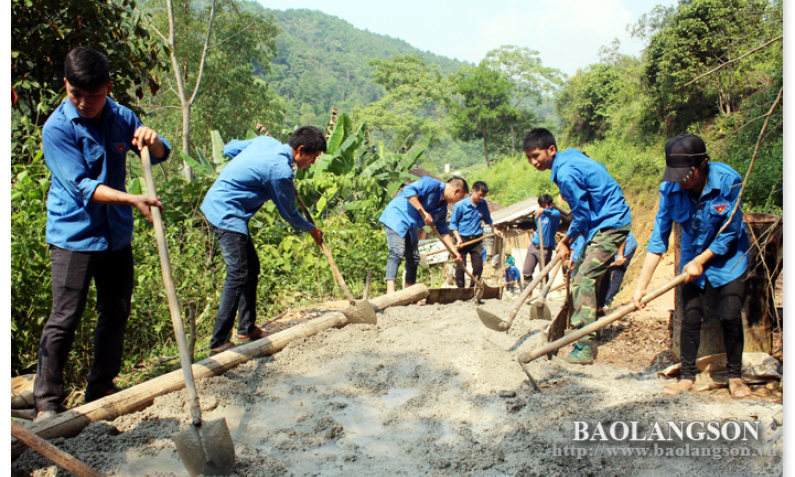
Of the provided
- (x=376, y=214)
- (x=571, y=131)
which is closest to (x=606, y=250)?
(x=376, y=214)

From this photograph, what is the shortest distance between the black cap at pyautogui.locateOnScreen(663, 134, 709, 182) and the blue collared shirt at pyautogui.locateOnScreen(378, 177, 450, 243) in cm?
324

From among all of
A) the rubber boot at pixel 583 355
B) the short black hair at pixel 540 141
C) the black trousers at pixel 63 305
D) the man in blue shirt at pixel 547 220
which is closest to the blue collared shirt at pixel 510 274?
the man in blue shirt at pixel 547 220

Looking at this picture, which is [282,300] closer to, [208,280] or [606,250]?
[208,280]

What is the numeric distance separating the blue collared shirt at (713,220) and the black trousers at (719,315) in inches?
2.9

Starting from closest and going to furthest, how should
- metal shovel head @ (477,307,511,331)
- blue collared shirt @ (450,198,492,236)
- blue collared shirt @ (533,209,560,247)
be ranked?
metal shovel head @ (477,307,511,331), blue collared shirt @ (533,209,560,247), blue collared shirt @ (450,198,492,236)

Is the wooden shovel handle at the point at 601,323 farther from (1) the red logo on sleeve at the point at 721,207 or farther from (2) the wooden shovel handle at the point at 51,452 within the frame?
(2) the wooden shovel handle at the point at 51,452

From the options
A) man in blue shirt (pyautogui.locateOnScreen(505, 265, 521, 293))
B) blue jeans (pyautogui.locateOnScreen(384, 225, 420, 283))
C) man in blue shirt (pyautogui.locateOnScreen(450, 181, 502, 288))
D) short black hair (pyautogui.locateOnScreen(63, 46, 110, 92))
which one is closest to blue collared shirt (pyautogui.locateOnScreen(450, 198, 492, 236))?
man in blue shirt (pyautogui.locateOnScreen(450, 181, 502, 288))

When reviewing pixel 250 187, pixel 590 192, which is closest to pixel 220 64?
pixel 250 187

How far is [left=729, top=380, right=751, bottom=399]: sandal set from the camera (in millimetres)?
3105

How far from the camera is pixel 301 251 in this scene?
6.98 m

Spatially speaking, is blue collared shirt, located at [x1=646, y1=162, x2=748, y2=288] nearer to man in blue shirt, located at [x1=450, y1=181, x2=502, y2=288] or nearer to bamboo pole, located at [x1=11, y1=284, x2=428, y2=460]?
bamboo pole, located at [x1=11, y1=284, x2=428, y2=460]

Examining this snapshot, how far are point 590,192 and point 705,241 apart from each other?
1024 mm

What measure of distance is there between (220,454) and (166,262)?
95 centimetres

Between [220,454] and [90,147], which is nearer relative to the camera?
[220,454]
